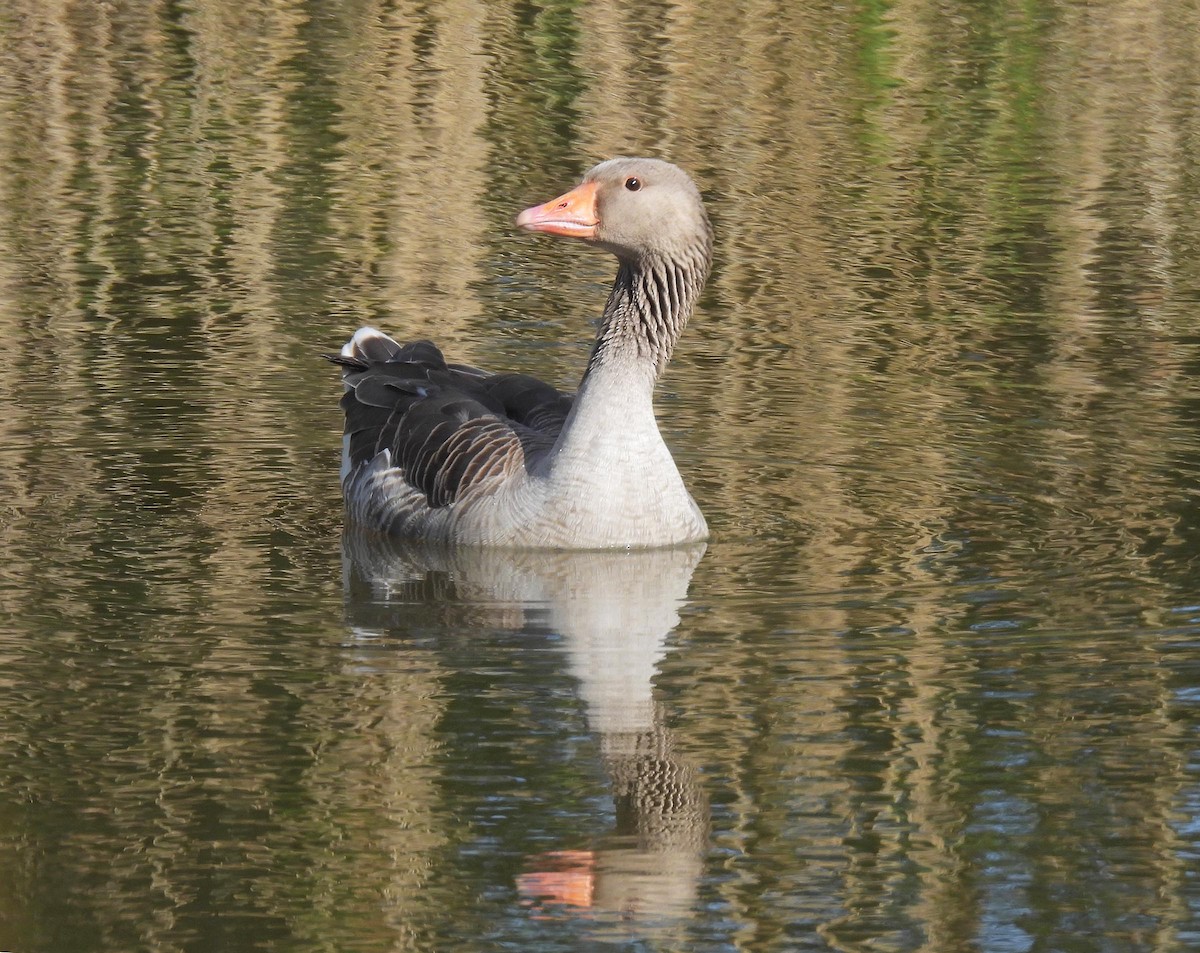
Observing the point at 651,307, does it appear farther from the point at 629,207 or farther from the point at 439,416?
the point at 439,416

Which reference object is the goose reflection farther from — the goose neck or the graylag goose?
the goose neck

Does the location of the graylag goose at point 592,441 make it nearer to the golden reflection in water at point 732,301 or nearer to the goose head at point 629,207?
the goose head at point 629,207

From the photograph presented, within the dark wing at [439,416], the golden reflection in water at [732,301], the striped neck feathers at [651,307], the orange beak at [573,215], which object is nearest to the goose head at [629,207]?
the orange beak at [573,215]

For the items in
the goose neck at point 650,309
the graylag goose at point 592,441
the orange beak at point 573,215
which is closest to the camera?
the graylag goose at point 592,441

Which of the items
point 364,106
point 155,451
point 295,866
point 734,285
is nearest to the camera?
point 295,866

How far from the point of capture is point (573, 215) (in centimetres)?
1062

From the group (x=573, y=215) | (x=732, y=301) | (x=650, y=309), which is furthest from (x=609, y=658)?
(x=732, y=301)

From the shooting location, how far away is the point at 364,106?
886 inches

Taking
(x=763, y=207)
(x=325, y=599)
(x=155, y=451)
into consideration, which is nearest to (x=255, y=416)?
(x=155, y=451)

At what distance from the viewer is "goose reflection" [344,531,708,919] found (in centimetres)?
680

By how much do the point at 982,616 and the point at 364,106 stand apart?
46.6 feet

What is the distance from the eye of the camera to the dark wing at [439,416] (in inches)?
426

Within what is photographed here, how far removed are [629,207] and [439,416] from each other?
4.74ft

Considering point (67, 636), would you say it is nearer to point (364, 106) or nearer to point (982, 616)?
point (982, 616)
